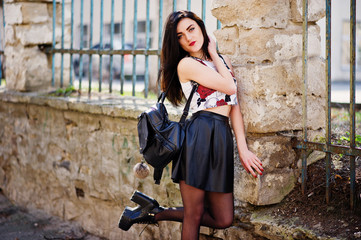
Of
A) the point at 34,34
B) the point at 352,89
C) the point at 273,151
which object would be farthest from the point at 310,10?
the point at 34,34

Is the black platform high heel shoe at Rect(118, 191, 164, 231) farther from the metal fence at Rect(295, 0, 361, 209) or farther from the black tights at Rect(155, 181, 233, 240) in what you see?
the metal fence at Rect(295, 0, 361, 209)

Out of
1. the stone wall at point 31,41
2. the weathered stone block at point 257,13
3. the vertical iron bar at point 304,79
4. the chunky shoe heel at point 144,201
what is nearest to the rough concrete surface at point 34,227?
the chunky shoe heel at point 144,201

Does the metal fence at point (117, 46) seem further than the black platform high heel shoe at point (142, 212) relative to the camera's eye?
Yes

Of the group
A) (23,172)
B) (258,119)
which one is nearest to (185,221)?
(258,119)

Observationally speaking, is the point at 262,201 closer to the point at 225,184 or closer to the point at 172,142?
the point at 225,184

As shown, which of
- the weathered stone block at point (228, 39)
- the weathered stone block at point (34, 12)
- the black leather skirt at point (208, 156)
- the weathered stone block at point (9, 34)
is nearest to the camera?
the black leather skirt at point (208, 156)

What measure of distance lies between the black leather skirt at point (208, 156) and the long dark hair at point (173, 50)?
0.38 m

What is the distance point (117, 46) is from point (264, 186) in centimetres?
1184

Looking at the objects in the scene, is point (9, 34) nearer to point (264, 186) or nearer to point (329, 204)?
point (264, 186)

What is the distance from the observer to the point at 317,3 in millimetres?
2955

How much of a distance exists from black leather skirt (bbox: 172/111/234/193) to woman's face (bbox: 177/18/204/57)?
18.4 inches

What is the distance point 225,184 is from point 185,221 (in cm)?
35

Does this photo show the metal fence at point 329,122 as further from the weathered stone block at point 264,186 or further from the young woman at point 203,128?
the young woman at point 203,128

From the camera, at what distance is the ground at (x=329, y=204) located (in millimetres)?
2537
